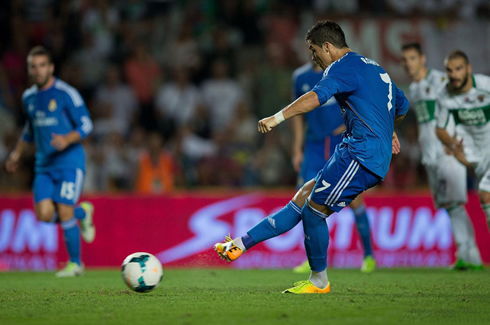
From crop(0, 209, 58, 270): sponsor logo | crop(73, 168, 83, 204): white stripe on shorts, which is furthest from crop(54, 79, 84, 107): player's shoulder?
crop(0, 209, 58, 270): sponsor logo

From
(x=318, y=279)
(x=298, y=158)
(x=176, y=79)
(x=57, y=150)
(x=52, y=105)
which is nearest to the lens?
(x=318, y=279)

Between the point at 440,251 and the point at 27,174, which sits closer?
the point at 440,251

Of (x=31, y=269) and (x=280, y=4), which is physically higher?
(x=280, y=4)

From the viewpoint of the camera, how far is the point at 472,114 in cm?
821

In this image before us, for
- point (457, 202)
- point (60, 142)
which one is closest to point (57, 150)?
point (60, 142)

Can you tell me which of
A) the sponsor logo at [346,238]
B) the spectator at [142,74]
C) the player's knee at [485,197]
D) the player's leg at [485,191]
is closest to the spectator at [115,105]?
the spectator at [142,74]

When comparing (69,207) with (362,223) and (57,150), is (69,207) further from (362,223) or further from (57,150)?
(362,223)

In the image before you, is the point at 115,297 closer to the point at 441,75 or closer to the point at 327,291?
the point at 327,291

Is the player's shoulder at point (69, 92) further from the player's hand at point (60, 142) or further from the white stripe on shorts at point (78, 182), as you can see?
the white stripe on shorts at point (78, 182)

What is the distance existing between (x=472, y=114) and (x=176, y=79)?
6.83m

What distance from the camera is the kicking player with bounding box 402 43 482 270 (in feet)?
28.6

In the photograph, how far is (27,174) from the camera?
12.3m

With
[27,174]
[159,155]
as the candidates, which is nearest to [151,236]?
[159,155]

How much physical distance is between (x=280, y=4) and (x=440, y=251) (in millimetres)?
6222
